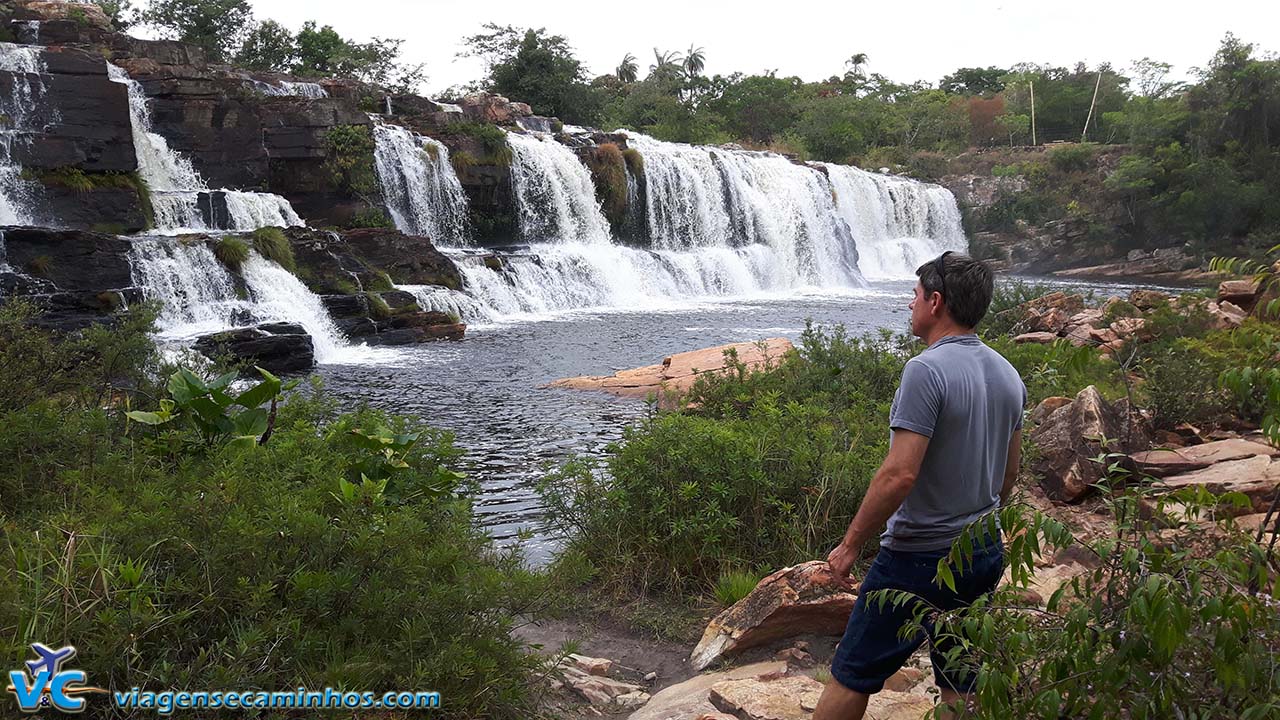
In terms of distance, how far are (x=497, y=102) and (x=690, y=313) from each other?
11.5 m

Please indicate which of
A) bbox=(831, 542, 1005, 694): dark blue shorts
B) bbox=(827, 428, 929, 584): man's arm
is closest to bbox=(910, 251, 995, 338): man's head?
bbox=(827, 428, 929, 584): man's arm

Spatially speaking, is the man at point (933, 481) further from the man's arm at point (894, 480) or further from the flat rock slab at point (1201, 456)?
the flat rock slab at point (1201, 456)

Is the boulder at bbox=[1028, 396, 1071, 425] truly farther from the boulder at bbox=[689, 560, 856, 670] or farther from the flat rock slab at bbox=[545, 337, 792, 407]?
the flat rock slab at bbox=[545, 337, 792, 407]

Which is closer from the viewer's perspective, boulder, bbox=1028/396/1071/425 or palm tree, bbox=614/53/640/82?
boulder, bbox=1028/396/1071/425

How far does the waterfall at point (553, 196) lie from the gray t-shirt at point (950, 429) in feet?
69.7

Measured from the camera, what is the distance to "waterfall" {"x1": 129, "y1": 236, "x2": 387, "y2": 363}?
13023 millimetres

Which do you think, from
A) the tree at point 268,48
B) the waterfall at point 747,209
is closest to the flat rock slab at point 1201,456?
the waterfall at point 747,209

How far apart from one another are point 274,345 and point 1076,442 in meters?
9.98

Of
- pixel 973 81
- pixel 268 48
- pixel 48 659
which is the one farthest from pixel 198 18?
pixel 973 81

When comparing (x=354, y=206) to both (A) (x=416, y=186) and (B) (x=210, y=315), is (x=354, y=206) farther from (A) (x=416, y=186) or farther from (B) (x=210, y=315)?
(B) (x=210, y=315)

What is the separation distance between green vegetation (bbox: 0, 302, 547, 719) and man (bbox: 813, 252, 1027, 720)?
41.6 inches

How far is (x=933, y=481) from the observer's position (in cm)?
247

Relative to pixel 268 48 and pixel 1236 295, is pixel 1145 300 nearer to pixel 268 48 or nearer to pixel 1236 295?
pixel 1236 295

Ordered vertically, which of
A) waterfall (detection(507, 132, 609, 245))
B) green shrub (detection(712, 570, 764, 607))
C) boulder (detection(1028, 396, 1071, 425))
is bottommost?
green shrub (detection(712, 570, 764, 607))
